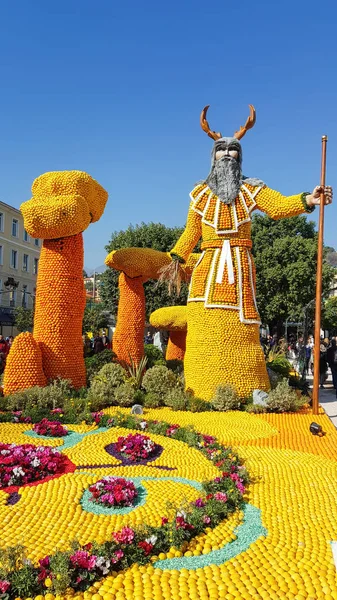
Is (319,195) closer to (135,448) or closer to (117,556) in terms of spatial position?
(135,448)

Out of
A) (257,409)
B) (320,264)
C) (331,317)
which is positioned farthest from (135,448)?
(331,317)

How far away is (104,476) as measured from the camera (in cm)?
528

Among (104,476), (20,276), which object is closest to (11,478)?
(104,476)

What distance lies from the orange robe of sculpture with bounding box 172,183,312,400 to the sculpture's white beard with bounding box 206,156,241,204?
12 cm

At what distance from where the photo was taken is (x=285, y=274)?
2466cm

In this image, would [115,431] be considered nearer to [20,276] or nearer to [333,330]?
[20,276]

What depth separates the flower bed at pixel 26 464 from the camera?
5152 millimetres

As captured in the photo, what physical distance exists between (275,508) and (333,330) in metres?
35.2

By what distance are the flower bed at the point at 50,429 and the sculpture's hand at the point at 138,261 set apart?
547 cm

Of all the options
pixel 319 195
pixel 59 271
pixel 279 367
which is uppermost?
pixel 319 195

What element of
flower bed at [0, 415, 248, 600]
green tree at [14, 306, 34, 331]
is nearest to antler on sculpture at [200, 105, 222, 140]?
flower bed at [0, 415, 248, 600]

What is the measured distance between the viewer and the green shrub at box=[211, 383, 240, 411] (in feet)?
29.3

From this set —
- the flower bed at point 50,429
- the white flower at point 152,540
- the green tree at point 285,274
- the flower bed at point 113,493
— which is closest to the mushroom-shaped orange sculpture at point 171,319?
the flower bed at point 50,429

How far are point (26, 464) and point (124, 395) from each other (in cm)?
388
